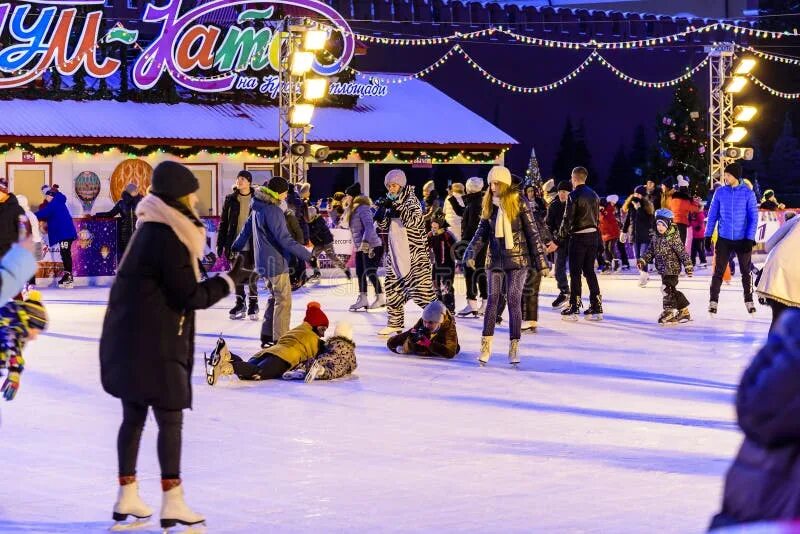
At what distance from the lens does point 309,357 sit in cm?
930

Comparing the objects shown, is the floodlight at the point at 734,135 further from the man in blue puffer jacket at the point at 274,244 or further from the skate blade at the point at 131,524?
the skate blade at the point at 131,524

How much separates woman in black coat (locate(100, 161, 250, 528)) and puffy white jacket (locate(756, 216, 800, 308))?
3073mm

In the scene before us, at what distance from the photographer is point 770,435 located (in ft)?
6.40

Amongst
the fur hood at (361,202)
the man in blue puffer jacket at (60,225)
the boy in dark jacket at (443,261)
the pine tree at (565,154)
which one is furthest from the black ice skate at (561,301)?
the pine tree at (565,154)

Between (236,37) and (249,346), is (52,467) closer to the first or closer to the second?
(249,346)

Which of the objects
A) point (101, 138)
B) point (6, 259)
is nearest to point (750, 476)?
point (6, 259)

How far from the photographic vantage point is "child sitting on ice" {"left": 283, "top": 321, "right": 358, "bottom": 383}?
29.9ft

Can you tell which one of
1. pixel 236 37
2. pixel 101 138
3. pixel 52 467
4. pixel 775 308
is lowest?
pixel 52 467

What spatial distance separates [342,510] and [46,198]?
14.6m

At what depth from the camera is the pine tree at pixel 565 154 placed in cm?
3381

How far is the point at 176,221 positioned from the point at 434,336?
19.4ft

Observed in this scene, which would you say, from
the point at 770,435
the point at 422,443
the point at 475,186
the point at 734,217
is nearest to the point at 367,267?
the point at 475,186

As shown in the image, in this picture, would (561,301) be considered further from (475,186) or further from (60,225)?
(60,225)

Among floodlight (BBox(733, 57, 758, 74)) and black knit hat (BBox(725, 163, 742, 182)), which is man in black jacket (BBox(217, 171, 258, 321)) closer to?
black knit hat (BBox(725, 163, 742, 182))
